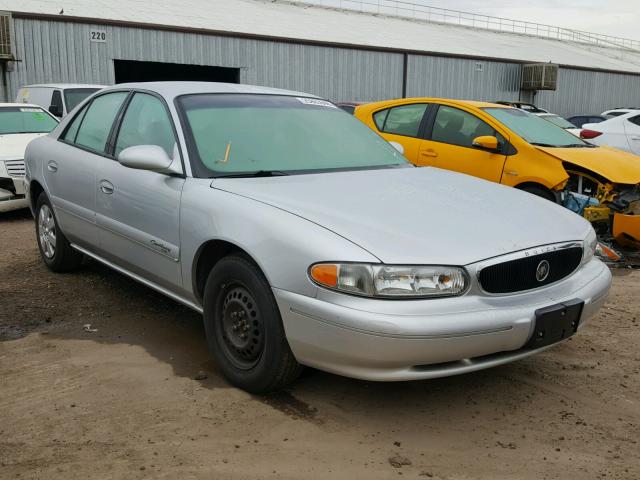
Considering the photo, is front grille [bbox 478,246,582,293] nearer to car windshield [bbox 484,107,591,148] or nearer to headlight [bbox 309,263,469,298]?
headlight [bbox 309,263,469,298]

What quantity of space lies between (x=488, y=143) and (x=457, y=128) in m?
0.67

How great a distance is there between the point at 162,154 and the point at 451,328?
1868mm

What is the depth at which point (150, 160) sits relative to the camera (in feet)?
12.0

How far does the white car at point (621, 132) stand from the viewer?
→ 35.5 ft

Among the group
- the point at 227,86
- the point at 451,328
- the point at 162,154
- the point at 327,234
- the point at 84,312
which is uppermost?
the point at 227,86

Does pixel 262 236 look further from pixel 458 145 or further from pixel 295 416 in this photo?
pixel 458 145

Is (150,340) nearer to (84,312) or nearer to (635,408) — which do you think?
(84,312)

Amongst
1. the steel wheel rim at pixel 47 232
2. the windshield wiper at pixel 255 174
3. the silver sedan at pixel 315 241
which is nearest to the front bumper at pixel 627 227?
the silver sedan at pixel 315 241

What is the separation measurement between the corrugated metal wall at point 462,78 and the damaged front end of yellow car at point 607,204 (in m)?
17.9

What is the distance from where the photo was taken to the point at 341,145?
14.0ft

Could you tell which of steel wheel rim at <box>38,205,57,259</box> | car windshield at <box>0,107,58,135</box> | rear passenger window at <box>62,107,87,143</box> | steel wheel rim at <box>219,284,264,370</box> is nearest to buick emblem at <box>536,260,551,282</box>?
steel wheel rim at <box>219,284,264,370</box>

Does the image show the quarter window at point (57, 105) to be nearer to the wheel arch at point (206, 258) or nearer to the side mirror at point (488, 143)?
the side mirror at point (488, 143)

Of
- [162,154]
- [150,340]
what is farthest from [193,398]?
[162,154]

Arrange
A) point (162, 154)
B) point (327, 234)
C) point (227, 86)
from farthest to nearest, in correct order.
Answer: point (227, 86)
point (162, 154)
point (327, 234)
